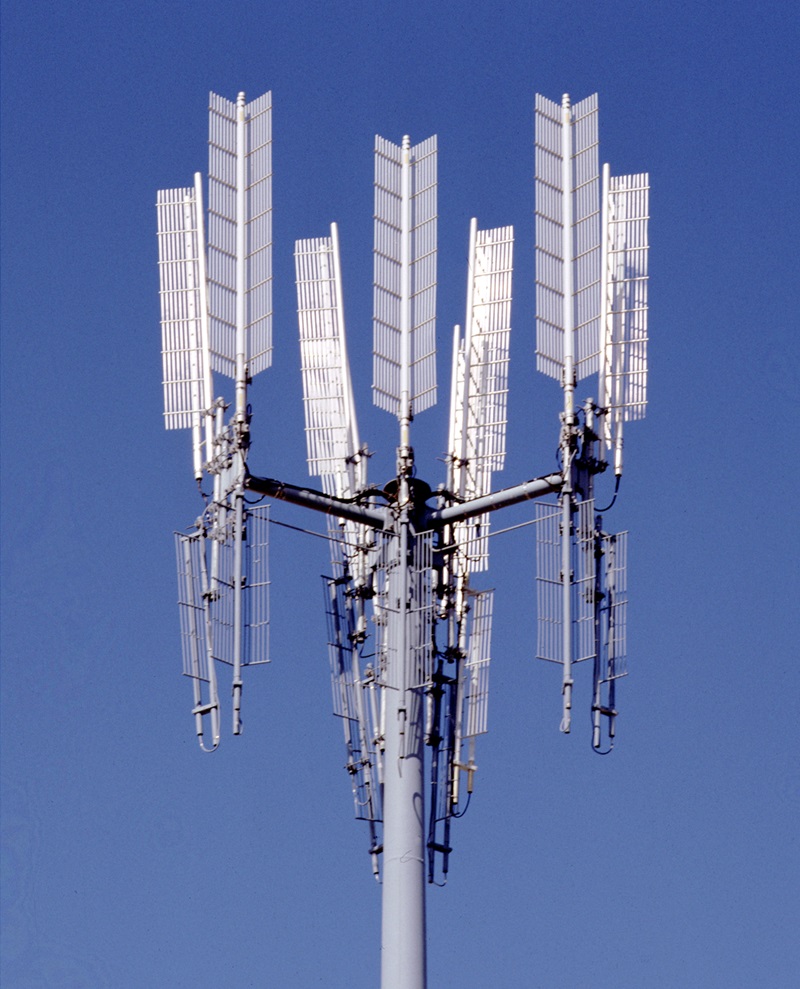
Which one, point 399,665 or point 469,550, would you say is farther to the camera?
point 469,550

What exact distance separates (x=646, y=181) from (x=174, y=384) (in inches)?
389

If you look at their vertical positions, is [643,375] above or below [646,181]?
below

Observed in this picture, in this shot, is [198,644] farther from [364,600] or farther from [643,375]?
[643,375]

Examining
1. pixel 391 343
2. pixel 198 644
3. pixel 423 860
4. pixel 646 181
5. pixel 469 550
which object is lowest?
pixel 423 860

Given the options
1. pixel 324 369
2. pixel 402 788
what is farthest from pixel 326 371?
pixel 402 788

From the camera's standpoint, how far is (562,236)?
41844mm

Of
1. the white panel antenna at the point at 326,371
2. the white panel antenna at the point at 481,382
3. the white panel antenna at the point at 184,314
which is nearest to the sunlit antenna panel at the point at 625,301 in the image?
the white panel antenna at the point at 481,382

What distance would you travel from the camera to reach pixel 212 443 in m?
40.4

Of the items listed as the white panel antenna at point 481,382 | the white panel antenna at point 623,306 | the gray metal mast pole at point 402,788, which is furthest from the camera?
the white panel antenna at point 481,382

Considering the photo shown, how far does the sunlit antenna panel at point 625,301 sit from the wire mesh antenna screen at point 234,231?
20.7 feet

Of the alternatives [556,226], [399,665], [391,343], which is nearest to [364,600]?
[399,665]

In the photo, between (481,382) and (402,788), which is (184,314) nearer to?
(481,382)

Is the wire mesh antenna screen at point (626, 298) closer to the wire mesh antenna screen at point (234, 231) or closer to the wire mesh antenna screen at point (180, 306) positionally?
the wire mesh antenna screen at point (234, 231)

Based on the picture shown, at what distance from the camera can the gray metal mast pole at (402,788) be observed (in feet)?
122
